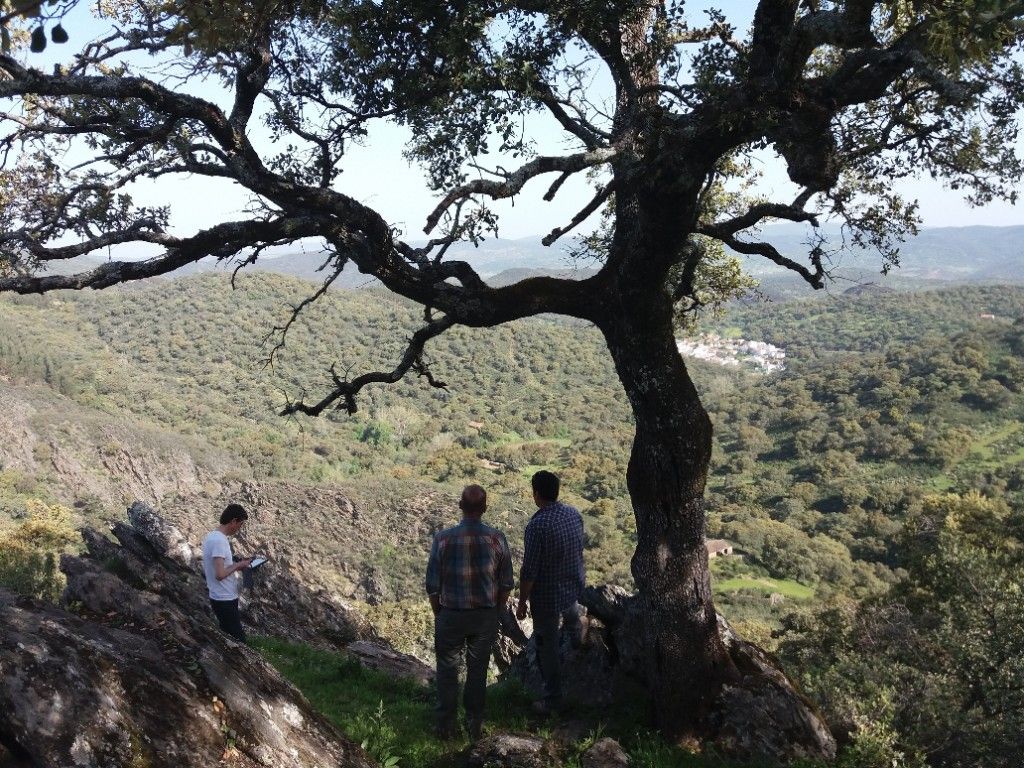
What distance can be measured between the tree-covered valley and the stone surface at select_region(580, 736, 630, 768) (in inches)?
116

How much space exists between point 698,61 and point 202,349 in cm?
13560

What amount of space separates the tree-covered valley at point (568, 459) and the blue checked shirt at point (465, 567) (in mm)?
3628

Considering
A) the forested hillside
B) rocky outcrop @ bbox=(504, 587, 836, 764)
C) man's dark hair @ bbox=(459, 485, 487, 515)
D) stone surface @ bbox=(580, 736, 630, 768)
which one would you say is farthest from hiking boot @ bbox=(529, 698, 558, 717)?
the forested hillside

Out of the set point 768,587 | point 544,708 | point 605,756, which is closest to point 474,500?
point 605,756

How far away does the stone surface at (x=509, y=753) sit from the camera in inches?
221

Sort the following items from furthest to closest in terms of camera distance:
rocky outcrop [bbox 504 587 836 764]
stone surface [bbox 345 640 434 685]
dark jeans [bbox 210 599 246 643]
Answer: stone surface [bbox 345 640 434 685]
dark jeans [bbox 210 599 246 643]
rocky outcrop [bbox 504 587 836 764]

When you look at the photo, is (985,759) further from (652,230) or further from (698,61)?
(698,61)

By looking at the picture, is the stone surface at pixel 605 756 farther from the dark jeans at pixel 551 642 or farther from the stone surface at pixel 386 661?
the stone surface at pixel 386 661

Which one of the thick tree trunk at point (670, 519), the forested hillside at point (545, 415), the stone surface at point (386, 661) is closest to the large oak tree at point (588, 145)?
the thick tree trunk at point (670, 519)

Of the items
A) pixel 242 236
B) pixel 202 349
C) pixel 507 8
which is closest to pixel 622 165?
pixel 507 8

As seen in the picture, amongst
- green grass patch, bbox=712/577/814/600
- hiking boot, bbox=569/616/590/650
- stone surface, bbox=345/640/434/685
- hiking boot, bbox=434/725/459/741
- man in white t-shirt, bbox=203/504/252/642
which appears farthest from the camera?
green grass patch, bbox=712/577/814/600

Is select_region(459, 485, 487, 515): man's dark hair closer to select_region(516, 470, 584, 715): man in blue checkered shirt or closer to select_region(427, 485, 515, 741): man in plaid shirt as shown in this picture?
select_region(427, 485, 515, 741): man in plaid shirt

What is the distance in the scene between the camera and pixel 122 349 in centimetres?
12356

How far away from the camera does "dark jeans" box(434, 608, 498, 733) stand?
6.31 meters
